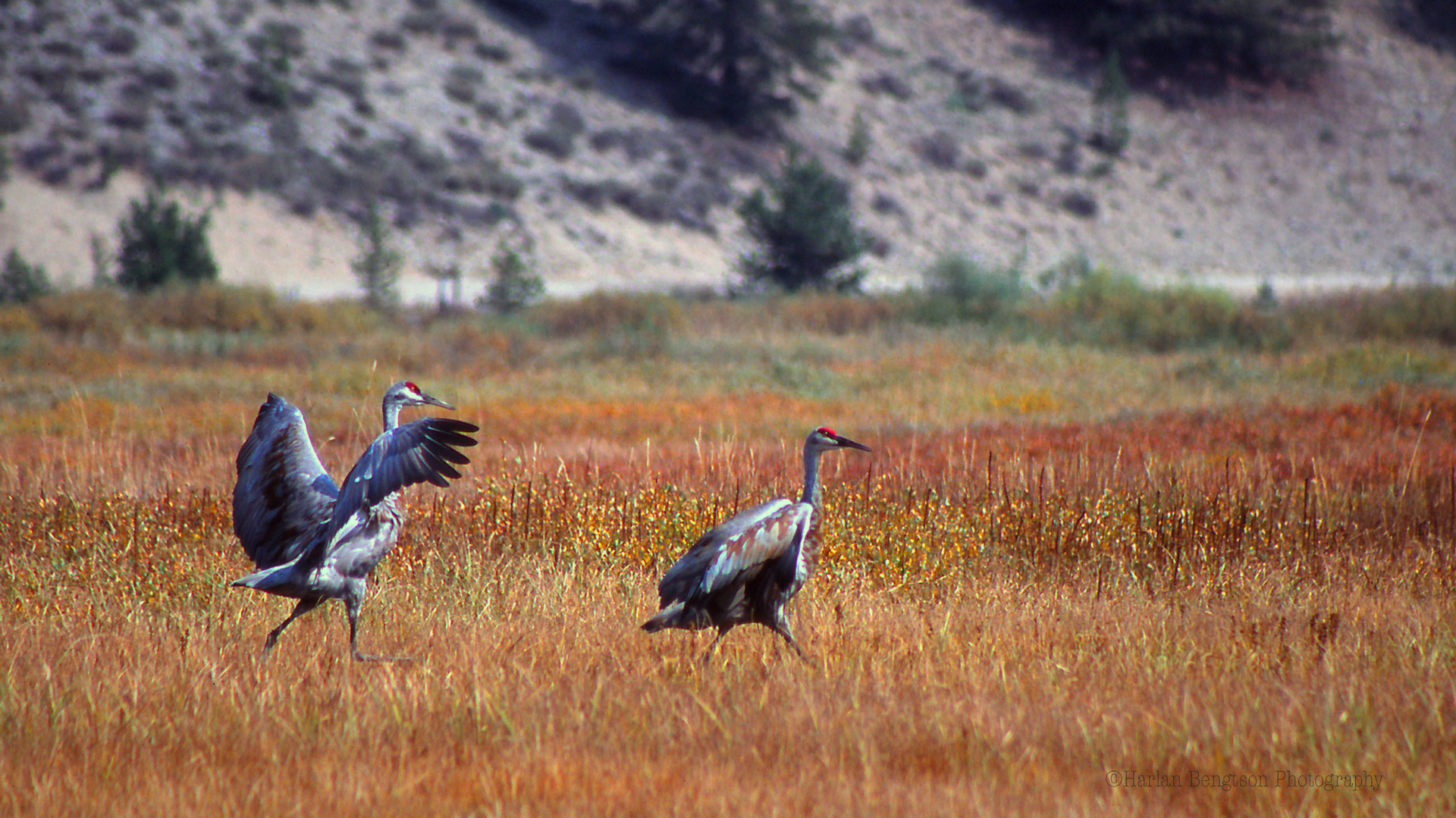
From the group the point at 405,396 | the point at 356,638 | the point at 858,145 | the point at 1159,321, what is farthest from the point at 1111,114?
the point at 356,638

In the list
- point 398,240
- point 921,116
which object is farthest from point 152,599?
point 921,116

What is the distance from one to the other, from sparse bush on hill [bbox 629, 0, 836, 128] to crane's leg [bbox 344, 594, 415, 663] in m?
49.2

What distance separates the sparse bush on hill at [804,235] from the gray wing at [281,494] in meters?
29.8

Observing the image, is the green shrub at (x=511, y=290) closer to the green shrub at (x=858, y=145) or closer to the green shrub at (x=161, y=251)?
the green shrub at (x=161, y=251)

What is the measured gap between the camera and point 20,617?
5836 mm

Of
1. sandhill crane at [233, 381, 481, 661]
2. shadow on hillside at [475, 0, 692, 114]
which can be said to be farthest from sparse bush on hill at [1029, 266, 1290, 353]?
shadow on hillside at [475, 0, 692, 114]

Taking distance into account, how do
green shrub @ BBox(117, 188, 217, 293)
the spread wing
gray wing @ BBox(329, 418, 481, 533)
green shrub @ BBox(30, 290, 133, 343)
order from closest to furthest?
1. gray wing @ BBox(329, 418, 481, 533)
2. the spread wing
3. green shrub @ BBox(30, 290, 133, 343)
4. green shrub @ BBox(117, 188, 217, 293)

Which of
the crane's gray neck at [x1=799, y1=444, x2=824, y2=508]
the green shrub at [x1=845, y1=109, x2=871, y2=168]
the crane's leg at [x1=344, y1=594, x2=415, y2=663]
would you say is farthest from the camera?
the green shrub at [x1=845, y1=109, x2=871, y2=168]

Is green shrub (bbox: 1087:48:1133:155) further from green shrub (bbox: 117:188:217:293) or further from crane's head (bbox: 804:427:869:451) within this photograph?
crane's head (bbox: 804:427:869:451)

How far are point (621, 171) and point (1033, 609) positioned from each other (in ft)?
142

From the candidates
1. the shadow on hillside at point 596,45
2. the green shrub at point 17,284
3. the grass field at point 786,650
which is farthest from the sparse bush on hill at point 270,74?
the grass field at point 786,650

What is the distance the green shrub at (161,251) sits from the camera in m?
30.9

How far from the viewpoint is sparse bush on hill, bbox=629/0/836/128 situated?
5209 cm

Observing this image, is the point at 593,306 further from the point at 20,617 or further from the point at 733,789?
the point at 733,789
